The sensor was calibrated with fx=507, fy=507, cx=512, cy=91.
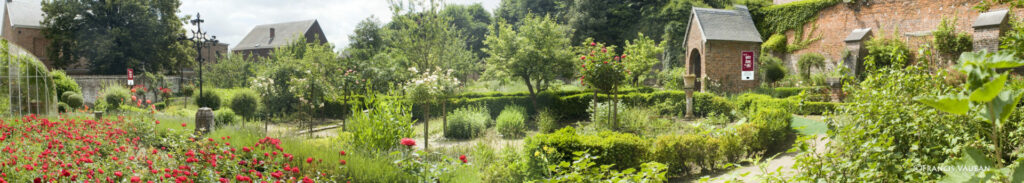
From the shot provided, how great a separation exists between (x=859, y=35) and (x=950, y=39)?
2.44 metres

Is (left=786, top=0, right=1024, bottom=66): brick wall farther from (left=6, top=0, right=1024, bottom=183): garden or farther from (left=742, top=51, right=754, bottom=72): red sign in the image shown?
(left=742, top=51, right=754, bottom=72): red sign

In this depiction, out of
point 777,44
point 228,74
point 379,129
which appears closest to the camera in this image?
point 379,129

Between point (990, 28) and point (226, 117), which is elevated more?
point (990, 28)

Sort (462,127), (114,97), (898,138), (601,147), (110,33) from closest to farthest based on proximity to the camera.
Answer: (898,138) → (601,147) → (462,127) → (114,97) → (110,33)

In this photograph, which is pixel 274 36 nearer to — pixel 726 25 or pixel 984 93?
pixel 726 25

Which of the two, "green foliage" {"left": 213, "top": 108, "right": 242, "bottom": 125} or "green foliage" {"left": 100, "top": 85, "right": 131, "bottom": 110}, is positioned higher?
"green foliage" {"left": 100, "top": 85, "right": 131, "bottom": 110}

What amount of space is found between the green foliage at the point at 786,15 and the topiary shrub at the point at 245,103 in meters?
19.3

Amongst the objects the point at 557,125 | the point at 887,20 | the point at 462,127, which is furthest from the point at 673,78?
the point at 462,127

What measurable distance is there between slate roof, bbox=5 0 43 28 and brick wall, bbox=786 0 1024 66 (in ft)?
134

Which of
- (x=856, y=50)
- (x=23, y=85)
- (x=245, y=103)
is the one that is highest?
(x=856, y=50)

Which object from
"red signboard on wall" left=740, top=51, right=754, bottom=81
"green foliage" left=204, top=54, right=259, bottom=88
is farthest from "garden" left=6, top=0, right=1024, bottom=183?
"green foliage" left=204, top=54, right=259, bottom=88

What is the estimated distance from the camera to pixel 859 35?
17.2m

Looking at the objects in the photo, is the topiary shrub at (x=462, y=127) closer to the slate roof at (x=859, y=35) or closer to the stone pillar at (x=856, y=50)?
the stone pillar at (x=856, y=50)

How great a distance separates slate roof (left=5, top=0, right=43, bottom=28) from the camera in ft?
97.7
